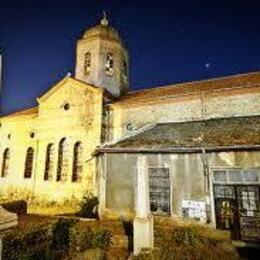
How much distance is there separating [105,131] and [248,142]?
10847 millimetres

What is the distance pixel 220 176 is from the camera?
1270cm

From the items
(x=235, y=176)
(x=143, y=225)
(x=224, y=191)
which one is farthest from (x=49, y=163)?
(x=235, y=176)

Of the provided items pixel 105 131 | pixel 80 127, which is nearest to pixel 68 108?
pixel 80 127

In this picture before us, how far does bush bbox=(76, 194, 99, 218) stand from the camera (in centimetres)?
1643

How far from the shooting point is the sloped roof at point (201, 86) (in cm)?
1781

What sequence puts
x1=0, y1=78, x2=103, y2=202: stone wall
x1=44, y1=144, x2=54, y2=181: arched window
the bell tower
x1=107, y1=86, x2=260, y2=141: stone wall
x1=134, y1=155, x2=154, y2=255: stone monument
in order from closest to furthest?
x1=134, y1=155, x2=154, y2=255: stone monument < x1=107, y1=86, x2=260, y2=141: stone wall < x1=0, y1=78, x2=103, y2=202: stone wall < x1=44, y1=144, x2=54, y2=181: arched window < the bell tower

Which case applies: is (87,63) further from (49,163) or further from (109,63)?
(49,163)

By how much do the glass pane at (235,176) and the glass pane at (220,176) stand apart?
22 cm

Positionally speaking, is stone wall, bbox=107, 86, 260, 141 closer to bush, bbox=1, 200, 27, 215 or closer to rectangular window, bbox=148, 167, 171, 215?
rectangular window, bbox=148, 167, 171, 215

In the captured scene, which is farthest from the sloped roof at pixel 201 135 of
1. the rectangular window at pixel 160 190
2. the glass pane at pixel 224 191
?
the glass pane at pixel 224 191

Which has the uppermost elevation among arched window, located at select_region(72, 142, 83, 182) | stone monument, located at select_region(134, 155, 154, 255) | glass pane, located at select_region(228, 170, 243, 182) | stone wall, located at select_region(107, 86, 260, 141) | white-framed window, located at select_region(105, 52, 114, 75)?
white-framed window, located at select_region(105, 52, 114, 75)

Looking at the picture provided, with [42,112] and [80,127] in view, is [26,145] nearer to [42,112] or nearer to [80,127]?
[42,112]

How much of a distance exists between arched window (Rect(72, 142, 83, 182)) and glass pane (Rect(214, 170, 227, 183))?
10414mm

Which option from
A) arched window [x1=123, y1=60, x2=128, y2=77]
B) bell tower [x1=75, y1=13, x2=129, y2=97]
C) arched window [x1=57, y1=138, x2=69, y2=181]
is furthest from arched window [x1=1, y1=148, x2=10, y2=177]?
arched window [x1=123, y1=60, x2=128, y2=77]
